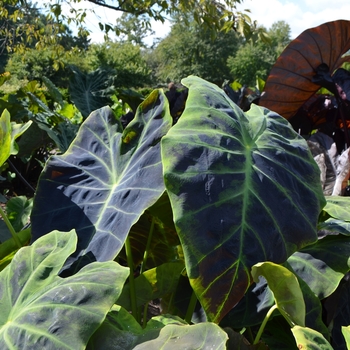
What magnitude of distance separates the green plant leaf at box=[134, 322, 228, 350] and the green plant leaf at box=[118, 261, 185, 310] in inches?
11.8

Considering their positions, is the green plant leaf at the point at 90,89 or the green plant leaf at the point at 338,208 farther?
the green plant leaf at the point at 90,89

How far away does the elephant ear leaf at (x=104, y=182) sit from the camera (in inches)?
36.0

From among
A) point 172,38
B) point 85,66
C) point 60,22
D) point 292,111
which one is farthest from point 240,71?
point 292,111

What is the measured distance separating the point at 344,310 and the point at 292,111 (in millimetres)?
1137

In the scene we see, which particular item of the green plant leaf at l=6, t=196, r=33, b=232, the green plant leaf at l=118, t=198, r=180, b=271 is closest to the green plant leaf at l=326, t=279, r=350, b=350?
the green plant leaf at l=118, t=198, r=180, b=271

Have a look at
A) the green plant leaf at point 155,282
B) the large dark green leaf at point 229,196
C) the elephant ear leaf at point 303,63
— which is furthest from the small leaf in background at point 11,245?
the elephant ear leaf at point 303,63

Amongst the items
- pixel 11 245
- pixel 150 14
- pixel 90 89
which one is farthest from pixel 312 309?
pixel 150 14

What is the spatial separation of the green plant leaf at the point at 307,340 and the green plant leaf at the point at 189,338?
4.3 inches

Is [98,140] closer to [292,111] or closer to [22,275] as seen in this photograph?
[22,275]

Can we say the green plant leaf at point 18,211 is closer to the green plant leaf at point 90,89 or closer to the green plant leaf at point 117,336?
the green plant leaf at point 90,89

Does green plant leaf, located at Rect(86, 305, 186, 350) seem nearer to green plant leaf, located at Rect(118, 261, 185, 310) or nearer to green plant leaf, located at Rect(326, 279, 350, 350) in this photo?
green plant leaf, located at Rect(118, 261, 185, 310)

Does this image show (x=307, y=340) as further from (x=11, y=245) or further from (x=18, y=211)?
(x=18, y=211)

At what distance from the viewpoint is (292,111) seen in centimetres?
201

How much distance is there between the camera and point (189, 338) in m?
0.66
